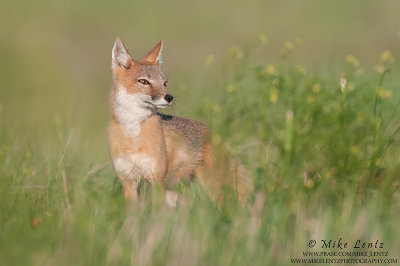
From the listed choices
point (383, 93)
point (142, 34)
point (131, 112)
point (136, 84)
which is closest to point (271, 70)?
point (383, 93)

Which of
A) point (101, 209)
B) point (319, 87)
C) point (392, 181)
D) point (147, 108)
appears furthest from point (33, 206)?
point (392, 181)

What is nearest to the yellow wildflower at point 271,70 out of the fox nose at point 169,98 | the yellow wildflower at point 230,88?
the yellow wildflower at point 230,88

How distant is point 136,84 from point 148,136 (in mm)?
692

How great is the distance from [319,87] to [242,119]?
29.0 inches

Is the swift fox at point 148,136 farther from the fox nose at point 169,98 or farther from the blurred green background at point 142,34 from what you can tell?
the blurred green background at point 142,34

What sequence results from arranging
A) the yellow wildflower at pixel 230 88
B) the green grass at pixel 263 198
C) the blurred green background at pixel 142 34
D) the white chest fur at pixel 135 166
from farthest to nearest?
1. the blurred green background at pixel 142 34
2. the white chest fur at pixel 135 166
3. the yellow wildflower at pixel 230 88
4. the green grass at pixel 263 198

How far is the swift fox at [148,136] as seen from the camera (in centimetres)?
689

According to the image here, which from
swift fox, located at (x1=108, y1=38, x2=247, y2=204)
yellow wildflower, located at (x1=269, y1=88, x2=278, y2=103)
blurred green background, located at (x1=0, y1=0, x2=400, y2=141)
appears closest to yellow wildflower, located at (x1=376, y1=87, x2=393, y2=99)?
yellow wildflower, located at (x1=269, y1=88, x2=278, y2=103)

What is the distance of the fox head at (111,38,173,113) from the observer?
7148 millimetres

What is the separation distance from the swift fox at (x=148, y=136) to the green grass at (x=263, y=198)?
625mm

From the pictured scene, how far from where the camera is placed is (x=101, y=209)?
543 cm

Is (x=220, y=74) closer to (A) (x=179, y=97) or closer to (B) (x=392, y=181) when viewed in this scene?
(A) (x=179, y=97)

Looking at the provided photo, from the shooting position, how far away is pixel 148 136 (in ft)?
23.0

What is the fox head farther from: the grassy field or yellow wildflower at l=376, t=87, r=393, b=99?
yellow wildflower at l=376, t=87, r=393, b=99
